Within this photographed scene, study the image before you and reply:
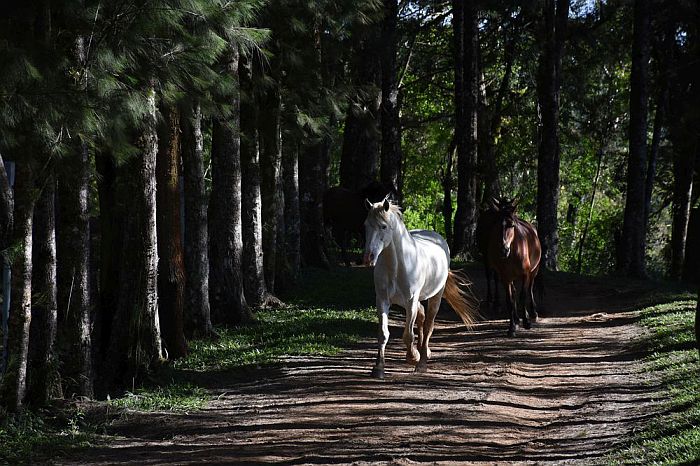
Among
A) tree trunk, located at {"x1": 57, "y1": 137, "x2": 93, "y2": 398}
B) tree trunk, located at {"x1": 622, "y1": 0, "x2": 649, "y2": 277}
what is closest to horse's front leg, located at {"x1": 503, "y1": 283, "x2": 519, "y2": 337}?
tree trunk, located at {"x1": 57, "y1": 137, "x2": 93, "y2": 398}

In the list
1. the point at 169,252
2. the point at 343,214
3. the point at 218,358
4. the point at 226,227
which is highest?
the point at 343,214

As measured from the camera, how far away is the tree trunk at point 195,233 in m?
15.0

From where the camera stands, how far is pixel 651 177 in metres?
32.2

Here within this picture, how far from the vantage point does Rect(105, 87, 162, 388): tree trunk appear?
41.0ft

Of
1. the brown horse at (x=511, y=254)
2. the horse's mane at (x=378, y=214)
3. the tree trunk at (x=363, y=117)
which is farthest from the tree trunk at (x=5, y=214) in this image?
the tree trunk at (x=363, y=117)

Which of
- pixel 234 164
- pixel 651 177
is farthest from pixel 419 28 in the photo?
pixel 234 164

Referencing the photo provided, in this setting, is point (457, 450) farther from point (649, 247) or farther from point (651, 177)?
point (649, 247)

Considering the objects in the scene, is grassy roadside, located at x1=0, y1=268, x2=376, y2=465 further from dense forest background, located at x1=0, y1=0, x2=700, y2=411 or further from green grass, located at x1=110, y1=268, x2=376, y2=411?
dense forest background, located at x1=0, y1=0, x2=700, y2=411

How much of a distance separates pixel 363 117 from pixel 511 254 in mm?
10669

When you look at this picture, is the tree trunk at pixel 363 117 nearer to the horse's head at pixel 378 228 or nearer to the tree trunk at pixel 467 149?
the tree trunk at pixel 467 149

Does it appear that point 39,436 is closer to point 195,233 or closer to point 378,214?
point 378,214

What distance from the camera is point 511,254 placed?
1731cm

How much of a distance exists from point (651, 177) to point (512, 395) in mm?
22482

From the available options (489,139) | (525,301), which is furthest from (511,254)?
(489,139)
